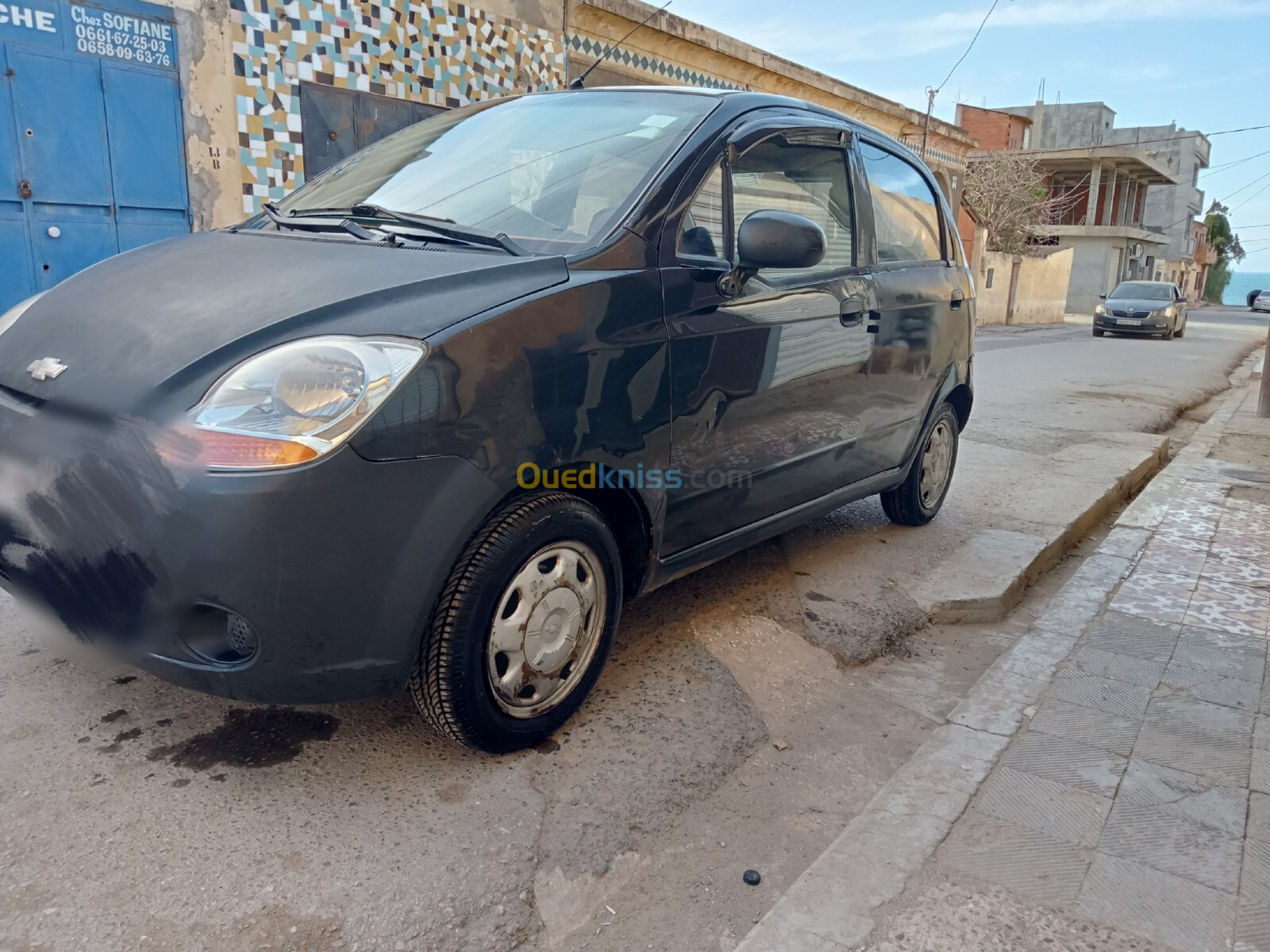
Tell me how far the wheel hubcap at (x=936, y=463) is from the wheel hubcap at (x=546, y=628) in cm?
255

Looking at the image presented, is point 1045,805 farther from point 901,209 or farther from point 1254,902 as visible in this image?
point 901,209

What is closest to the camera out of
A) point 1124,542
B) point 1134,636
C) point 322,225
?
point 322,225

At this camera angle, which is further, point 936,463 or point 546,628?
point 936,463

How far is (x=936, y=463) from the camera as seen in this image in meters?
4.86

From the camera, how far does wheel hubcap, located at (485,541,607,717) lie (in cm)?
243

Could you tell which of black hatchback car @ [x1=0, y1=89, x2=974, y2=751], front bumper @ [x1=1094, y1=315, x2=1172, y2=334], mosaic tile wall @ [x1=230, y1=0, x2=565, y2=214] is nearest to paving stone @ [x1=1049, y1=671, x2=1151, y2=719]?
black hatchback car @ [x1=0, y1=89, x2=974, y2=751]

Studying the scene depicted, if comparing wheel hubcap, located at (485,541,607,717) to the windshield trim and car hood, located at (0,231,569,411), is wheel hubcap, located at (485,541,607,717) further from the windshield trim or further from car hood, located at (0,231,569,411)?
the windshield trim

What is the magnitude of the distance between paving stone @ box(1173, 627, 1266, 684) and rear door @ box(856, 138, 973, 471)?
1.34 meters

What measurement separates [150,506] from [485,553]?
2.39 ft

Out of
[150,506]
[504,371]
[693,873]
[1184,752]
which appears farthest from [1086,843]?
[150,506]

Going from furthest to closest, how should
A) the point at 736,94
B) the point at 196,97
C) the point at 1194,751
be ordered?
1. the point at 196,97
2. the point at 736,94
3. the point at 1194,751

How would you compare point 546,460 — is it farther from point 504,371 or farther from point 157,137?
point 157,137

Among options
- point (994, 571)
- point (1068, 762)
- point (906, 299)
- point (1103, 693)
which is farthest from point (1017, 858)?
point (906, 299)

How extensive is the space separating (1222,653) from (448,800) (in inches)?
110
